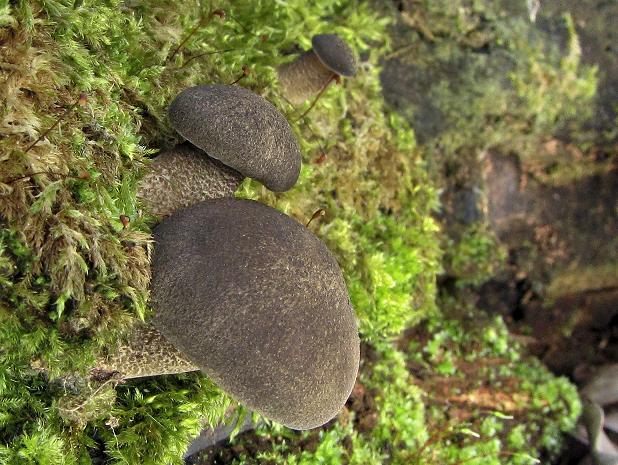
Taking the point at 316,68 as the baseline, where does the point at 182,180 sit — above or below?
below

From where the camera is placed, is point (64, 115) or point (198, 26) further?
point (198, 26)

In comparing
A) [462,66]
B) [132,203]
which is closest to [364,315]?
[132,203]

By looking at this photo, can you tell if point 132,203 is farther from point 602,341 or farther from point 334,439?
point 602,341

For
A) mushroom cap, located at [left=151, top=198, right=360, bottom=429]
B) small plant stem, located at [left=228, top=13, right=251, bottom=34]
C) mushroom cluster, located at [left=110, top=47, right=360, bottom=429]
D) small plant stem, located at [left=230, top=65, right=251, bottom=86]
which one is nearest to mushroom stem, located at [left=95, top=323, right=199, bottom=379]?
mushroom cluster, located at [left=110, top=47, right=360, bottom=429]

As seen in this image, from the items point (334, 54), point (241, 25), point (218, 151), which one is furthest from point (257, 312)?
point (241, 25)

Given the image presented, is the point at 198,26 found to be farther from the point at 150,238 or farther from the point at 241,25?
the point at 150,238

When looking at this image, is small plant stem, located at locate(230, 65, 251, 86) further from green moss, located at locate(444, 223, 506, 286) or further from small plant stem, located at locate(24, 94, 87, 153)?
green moss, located at locate(444, 223, 506, 286)
